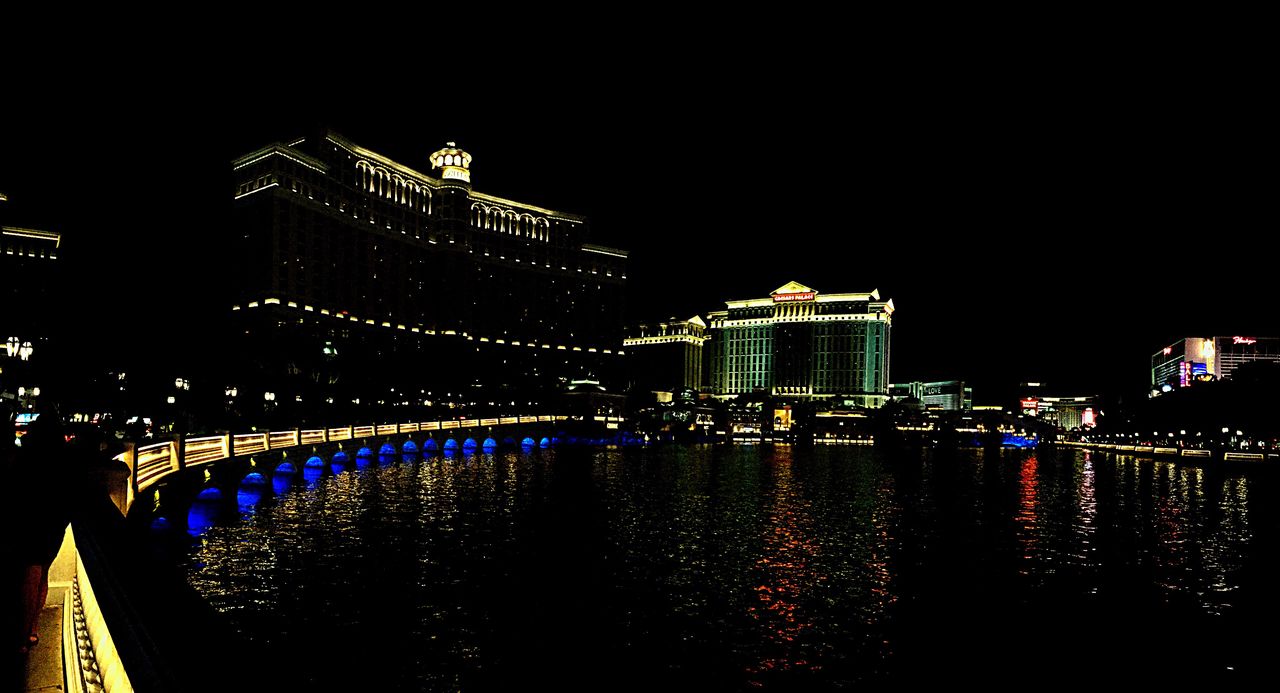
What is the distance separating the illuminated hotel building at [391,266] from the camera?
135000 mm

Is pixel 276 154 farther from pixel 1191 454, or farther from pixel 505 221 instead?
pixel 1191 454

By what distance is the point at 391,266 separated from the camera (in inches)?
6393

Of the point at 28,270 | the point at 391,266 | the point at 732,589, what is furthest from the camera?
the point at 391,266

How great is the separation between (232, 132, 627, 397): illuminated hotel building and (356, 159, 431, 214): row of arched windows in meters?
0.23

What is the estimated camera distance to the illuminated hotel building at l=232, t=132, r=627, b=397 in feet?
443

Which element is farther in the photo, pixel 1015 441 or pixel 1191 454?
pixel 1015 441

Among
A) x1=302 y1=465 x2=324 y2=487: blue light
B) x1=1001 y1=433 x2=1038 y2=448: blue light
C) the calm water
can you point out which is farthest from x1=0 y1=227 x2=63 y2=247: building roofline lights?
x1=1001 y1=433 x2=1038 y2=448: blue light

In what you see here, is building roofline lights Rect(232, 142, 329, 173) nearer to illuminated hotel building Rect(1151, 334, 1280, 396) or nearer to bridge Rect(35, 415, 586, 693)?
bridge Rect(35, 415, 586, 693)

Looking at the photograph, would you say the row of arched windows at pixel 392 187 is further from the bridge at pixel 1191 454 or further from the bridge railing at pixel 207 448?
the bridge at pixel 1191 454

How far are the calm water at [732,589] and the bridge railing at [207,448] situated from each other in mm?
3034

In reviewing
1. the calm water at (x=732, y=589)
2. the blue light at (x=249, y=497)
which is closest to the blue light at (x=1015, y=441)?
the calm water at (x=732, y=589)

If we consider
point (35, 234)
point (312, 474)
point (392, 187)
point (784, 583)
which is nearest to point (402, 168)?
point (392, 187)

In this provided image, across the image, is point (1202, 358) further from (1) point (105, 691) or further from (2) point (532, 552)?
(1) point (105, 691)

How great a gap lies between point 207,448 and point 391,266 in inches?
4911
